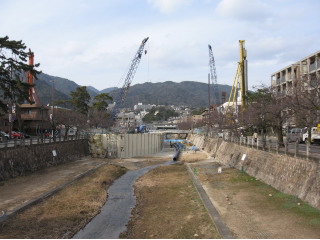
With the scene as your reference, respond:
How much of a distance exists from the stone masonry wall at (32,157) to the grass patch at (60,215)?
667cm

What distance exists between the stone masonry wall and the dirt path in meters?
18.5

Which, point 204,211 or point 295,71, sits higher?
point 295,71

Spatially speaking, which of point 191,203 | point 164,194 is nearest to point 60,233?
point 191,203

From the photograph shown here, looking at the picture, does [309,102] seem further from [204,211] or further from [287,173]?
[204,211]

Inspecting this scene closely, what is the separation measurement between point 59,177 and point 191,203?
17138 mm

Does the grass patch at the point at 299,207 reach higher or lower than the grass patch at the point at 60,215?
higher

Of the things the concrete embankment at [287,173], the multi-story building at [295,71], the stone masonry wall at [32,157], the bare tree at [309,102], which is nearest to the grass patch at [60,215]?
the stone masonry wall at [32,157]

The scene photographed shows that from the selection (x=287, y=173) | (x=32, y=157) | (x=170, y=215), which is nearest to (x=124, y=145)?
(x=32, y=157)

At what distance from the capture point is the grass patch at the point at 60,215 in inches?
598

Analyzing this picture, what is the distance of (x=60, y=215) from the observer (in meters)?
18.2

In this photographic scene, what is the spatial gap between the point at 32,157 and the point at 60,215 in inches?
751

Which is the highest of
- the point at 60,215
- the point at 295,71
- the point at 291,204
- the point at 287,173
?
the point at 295,71

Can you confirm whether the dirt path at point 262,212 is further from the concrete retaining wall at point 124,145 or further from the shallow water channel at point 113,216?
the concrete retaining wall at point 124,145

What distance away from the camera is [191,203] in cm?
2002
